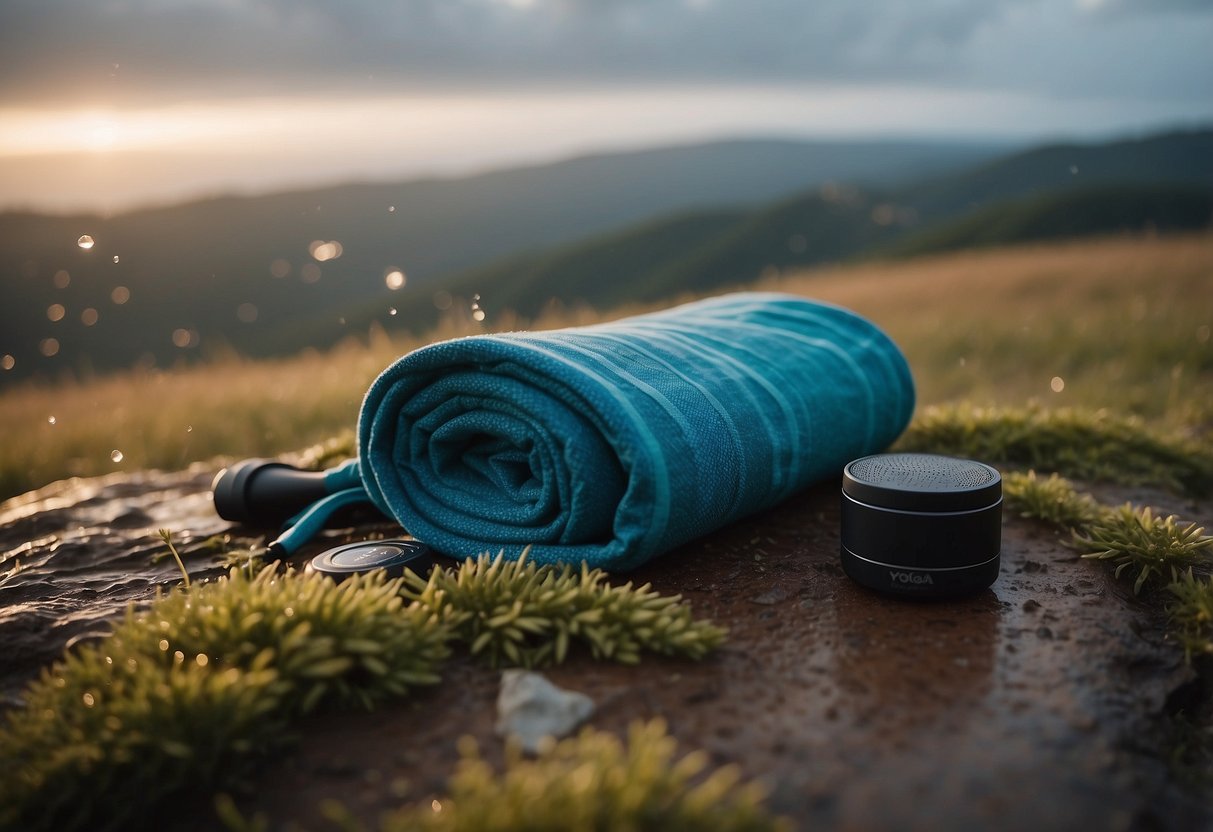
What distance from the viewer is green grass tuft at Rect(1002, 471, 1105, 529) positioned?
2934mm

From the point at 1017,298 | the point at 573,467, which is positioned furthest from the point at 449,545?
the point at 1017,298

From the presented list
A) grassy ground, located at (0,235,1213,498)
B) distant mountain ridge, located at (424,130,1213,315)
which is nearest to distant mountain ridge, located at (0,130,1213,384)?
distant mountain ridge, located at (424,130,1213,315)

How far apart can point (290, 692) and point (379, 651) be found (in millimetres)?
187

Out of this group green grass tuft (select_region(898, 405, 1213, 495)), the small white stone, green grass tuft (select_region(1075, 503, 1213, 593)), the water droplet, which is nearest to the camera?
the small white stone

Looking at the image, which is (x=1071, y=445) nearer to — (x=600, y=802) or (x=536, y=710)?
(x=536, y=710)

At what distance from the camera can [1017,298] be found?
Answer: 888 cm

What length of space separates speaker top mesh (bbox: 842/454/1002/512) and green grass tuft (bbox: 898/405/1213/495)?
163cm

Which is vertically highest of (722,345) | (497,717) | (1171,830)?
(722,345)

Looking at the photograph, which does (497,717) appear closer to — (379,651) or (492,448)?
(379,651)

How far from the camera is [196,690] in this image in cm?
163

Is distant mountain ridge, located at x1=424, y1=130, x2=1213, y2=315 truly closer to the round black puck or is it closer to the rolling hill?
the rolling hill

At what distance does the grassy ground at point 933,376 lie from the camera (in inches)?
210

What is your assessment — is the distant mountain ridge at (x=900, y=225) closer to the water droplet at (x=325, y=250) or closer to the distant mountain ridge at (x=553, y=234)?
the distant mountain ridge at (x=553, y=234)

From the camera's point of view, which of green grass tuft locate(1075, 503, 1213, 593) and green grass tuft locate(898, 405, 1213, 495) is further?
green grass tuft locate(898, 405, 1213, 495)
